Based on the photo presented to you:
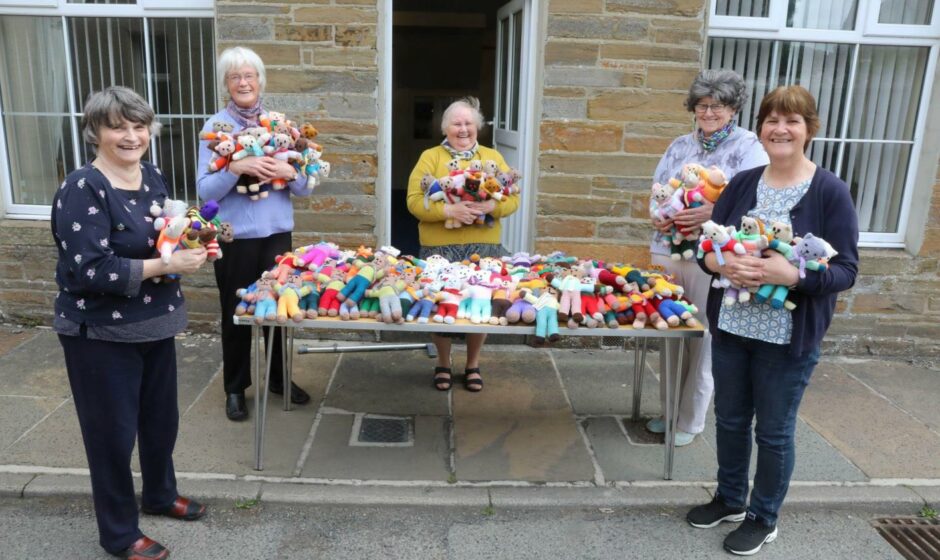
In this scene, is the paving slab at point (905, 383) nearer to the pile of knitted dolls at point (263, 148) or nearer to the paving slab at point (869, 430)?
the paving slab at point (869, 430)

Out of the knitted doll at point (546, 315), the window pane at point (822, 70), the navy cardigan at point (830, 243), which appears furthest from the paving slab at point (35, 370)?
the window pane at point (822, 70)

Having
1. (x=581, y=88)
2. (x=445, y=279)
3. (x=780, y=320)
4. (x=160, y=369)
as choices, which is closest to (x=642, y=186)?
(x=581, y=88)

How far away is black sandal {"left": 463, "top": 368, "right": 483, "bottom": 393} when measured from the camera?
4.50 m

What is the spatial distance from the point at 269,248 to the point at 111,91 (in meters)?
1.38

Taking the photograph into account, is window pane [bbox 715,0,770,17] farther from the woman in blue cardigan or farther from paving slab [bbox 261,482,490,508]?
paving slab [bbox 261,482,490,508]

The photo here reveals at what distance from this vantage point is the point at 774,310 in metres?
2.72

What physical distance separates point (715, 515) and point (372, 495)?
158cm

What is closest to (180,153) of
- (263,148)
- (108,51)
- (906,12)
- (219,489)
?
(108,51)

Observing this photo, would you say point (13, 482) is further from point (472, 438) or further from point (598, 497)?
point (598, 497)

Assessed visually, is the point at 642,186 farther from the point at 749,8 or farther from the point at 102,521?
the point at 102,521

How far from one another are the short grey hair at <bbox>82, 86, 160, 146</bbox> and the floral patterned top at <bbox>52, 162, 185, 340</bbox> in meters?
0.15

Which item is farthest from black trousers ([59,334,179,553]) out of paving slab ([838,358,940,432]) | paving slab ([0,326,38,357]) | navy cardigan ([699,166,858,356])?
paving slab ([838,358,940,432])

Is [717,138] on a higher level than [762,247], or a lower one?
higher

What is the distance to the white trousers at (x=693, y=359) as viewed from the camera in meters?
3.57
